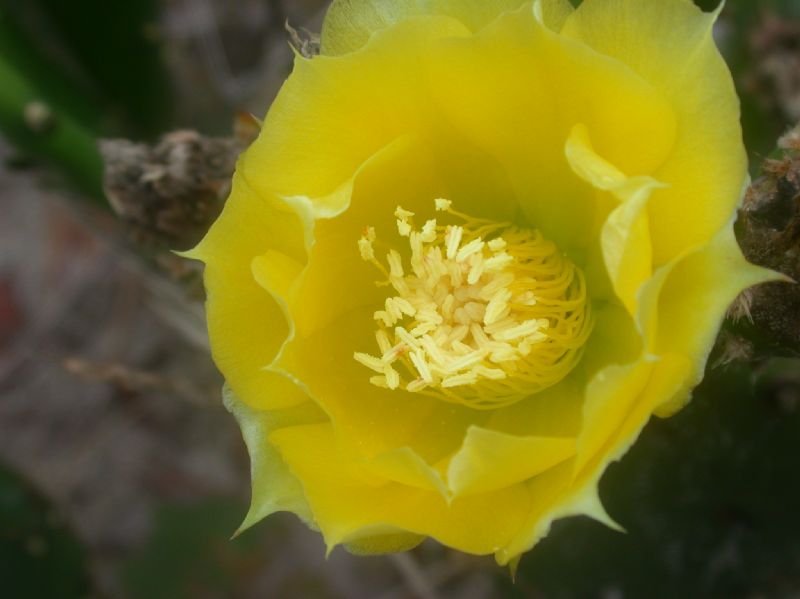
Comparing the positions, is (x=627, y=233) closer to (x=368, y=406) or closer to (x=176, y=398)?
(x=368, y=406)

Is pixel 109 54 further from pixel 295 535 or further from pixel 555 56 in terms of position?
pixel 555 56

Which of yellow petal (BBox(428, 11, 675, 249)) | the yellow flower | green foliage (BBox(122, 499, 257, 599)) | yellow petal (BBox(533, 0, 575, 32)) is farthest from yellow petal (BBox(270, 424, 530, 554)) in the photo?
green foliage (BBox(122, 499, 257, 599))

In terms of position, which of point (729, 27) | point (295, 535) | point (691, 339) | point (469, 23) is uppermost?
point (469, 23)

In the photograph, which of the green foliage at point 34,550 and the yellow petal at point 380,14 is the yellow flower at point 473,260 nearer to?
the yellow petal at point 380,14

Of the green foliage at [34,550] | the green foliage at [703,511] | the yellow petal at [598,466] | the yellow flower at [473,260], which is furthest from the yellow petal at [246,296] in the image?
the green foliage at [34,550]

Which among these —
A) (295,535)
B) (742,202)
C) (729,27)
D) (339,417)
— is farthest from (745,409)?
(295,535)

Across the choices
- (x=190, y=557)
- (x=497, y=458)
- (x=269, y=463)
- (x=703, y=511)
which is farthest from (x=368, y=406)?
(x=190, y=557)

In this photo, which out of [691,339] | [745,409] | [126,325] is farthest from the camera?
[126,325]
